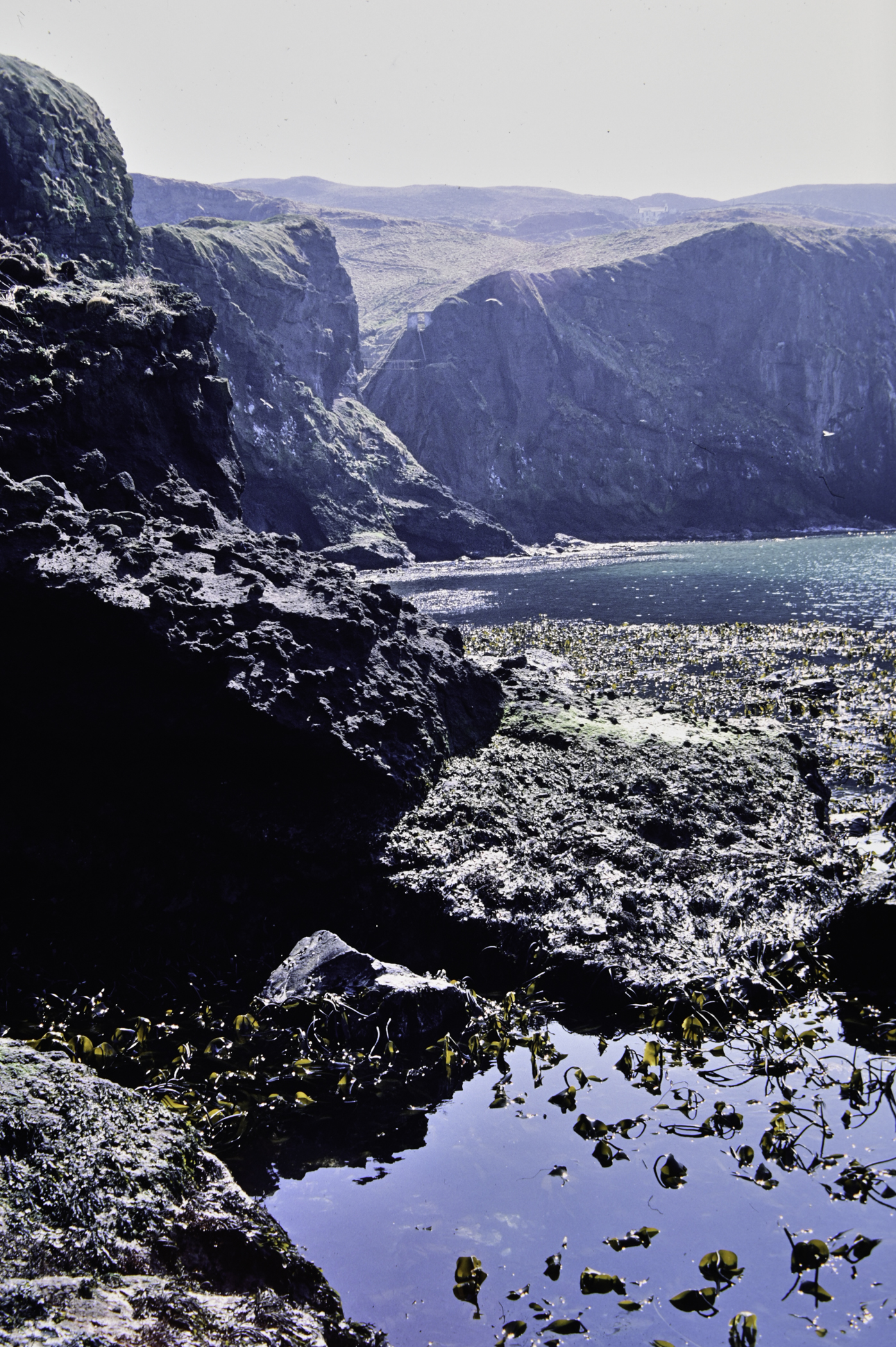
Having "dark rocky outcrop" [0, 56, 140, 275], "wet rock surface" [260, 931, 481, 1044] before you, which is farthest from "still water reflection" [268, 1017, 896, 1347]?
"dark rocky outcrop" [0, 56, 140, 275]

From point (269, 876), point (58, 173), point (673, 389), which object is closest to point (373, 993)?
point (269, 876)

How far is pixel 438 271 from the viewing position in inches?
7800

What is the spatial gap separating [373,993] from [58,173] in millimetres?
69991

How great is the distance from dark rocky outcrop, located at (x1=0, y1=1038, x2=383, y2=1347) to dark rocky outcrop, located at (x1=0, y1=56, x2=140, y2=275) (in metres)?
55.4

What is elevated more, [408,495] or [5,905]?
[408,495]

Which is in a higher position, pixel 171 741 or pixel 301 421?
pixel 301 421

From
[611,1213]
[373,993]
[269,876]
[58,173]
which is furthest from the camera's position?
[58,173]

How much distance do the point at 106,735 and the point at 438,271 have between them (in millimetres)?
211076

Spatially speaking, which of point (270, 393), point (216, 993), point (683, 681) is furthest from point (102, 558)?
point (270, 393)

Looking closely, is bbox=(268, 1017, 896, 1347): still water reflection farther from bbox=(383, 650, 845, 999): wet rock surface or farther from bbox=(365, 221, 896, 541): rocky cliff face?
bbox=(365, 221, 896, 541): rocky cliff face

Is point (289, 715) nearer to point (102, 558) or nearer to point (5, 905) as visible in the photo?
point (102, 558)

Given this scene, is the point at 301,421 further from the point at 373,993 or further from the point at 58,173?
the point at 373,993

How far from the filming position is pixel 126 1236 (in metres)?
3.97

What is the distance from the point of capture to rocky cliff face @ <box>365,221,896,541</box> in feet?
417
